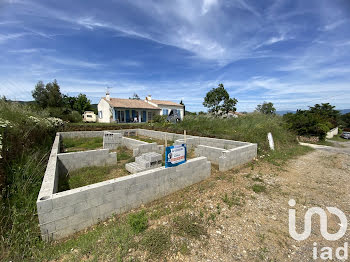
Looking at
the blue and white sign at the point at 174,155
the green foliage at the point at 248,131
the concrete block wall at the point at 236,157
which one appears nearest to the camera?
the blue and white sign at the point at 174,155

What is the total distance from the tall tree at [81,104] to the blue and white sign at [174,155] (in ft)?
96.9

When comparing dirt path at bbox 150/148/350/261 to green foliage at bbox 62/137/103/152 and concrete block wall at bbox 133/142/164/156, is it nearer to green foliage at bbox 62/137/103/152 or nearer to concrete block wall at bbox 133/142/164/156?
concrete block wall at bbox 133/142/164/156

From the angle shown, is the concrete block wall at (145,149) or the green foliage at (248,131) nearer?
the concrete block wall at (145,149)

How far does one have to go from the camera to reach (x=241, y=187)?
153 inches


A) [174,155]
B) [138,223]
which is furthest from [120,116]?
[138,223]

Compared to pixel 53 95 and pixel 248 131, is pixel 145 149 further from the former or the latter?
pixel 53 95

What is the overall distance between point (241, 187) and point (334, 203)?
191 centimetres

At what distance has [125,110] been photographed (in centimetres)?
2108

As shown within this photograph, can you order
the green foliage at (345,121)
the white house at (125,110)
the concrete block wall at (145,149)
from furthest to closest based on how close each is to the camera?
the green foliage at (345,121), the white house at (125,110), the concrete block wall at (145,149)

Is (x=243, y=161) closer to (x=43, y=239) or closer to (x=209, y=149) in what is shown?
(x=209, y=149)

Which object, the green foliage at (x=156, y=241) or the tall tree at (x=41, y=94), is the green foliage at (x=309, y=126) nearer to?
the green foliage at (x=156, y=241)

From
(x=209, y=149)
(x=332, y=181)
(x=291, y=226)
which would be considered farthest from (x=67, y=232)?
(x=332, y=181)

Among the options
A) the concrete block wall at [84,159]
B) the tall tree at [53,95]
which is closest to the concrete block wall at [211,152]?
the concrete block wall at [84,159]

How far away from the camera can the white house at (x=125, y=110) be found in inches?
773
